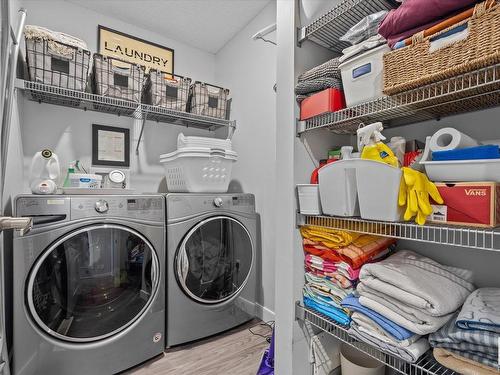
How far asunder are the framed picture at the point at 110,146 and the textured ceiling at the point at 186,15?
96 centimetres

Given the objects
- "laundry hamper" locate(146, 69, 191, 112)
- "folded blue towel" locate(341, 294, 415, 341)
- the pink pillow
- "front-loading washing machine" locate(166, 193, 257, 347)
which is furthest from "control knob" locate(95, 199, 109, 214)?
the pink pillow

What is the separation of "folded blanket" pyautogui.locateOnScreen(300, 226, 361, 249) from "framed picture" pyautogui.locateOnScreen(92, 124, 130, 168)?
179cm

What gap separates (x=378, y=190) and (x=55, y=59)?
2.04 meters

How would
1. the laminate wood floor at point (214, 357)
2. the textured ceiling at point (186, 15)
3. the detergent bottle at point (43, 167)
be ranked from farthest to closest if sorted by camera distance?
1. the textured ceiling at point (186, 15)
2. the detergent bottle at point (43, 167)
3. the laminate wood floor at point (214, 357)

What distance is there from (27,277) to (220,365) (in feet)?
3.90

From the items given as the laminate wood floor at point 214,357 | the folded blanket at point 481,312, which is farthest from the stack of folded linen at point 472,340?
the laminate wood floor at point 214,357

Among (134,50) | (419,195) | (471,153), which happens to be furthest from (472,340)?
(134,50)

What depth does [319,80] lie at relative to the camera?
106cm

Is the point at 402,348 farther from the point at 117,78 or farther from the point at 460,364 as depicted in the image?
the point at 117,78

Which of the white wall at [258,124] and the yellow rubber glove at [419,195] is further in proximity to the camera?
the white wall at [258,124]

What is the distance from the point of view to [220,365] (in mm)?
1637

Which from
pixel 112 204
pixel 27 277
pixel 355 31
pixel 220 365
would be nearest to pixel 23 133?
pixel 112 204

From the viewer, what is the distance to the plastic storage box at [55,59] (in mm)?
1619

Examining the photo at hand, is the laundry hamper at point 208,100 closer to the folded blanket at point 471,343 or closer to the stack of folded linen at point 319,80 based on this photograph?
the stack of folded linen at point 319,80
